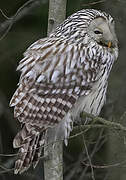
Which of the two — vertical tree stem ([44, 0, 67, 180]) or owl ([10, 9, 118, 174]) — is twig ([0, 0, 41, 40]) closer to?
vertical tree stem ([44, 0, 67, 180])

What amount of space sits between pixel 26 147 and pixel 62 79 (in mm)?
646

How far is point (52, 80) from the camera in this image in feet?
16.6

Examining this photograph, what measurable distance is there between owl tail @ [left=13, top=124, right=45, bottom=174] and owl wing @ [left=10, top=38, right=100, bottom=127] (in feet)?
0.26

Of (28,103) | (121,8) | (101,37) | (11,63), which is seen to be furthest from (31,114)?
(11,63)

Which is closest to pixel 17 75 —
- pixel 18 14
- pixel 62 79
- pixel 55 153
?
pixel 18 14

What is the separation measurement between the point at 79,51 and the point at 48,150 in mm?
951

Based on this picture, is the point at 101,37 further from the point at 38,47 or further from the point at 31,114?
the point at 31,114

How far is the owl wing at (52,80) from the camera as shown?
4949 millimetres

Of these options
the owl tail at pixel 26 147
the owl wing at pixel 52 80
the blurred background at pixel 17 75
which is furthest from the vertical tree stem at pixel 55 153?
the blurred background at pixel 17 75

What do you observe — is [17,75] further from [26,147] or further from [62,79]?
[26,147]

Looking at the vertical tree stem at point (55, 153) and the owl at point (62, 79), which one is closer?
the vertical tree stem at point (55, 153)

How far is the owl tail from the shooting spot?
4863 millimetres

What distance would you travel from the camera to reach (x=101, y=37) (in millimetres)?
5414

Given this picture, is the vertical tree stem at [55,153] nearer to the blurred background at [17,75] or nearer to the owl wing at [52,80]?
the owl wing at [52,80]
